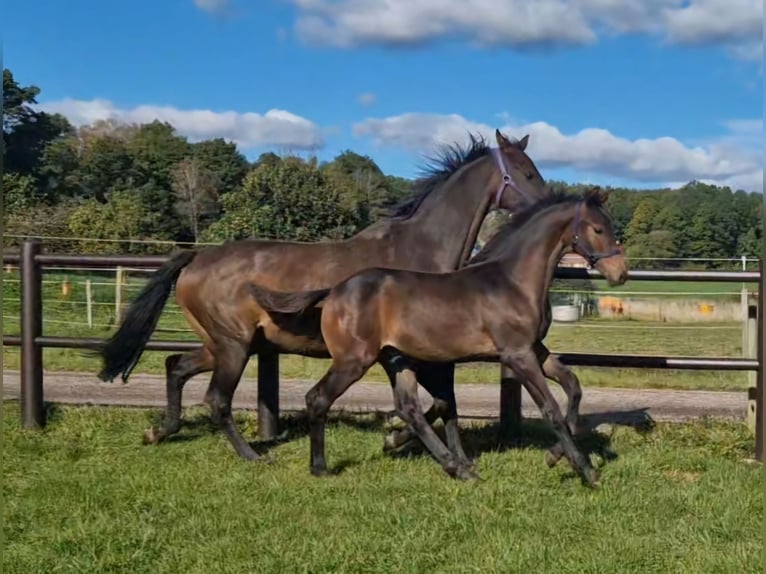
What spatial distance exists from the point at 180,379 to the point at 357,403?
7.21ft

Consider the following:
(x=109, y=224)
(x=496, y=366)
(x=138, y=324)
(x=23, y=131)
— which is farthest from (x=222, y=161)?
(x=138, y=324)

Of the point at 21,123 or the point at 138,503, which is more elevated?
the point at 21,123

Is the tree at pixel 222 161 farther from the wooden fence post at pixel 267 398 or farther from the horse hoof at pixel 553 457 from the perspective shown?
the horse hoof at pixel 553 457

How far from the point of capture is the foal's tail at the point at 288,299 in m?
5.46

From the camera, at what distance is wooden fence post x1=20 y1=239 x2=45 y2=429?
6.56 meters

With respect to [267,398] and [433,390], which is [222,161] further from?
[433,390]

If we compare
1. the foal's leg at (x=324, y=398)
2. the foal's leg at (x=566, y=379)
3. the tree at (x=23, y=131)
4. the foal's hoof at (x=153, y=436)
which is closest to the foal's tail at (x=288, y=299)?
the foal's leg at (x=324, y=398)

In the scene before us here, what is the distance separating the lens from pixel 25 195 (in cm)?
2588

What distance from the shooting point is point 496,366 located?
496 inches

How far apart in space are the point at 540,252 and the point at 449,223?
843mm

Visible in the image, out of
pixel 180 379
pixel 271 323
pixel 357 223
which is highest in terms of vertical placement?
pixel 357 223

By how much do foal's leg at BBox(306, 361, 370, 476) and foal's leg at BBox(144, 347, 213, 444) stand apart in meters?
1.31

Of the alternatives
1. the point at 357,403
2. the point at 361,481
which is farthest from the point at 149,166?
the point at 361,481

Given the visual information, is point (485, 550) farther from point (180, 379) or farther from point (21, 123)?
point (21, 123)
